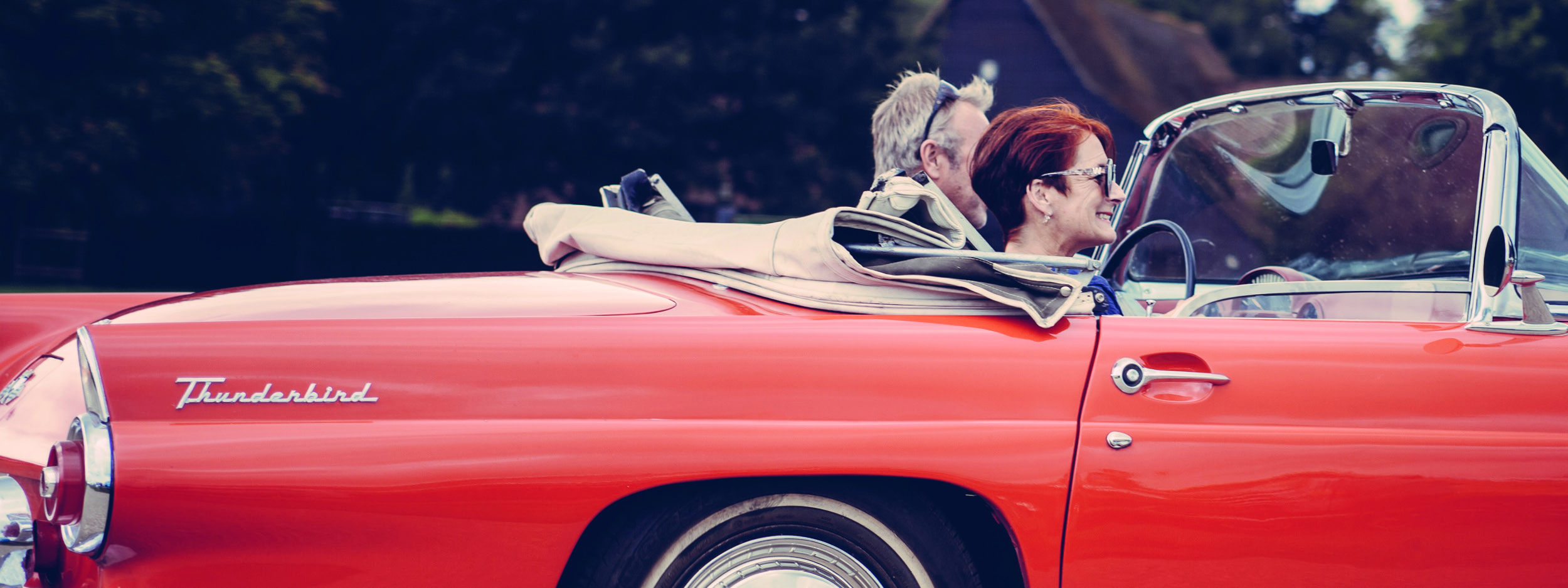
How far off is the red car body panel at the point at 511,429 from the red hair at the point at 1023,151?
2.37 ft

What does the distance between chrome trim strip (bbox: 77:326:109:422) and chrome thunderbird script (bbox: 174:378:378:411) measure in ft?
0.34

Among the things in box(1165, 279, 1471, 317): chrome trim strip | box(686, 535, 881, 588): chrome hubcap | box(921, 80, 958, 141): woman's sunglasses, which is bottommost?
box(686, 535, 881, 588): chrome hubcap

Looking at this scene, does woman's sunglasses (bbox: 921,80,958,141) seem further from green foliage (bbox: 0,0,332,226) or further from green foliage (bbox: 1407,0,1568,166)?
green foliage (bbox: 1407,0,1568,166)

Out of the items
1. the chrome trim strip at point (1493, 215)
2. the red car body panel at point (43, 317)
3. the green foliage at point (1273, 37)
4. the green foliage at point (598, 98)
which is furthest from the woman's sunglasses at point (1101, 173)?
the green foliage at point (1273, 37)

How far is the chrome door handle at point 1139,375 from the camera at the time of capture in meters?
1.84

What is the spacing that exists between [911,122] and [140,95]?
1452 cm

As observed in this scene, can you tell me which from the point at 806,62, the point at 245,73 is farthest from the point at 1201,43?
the point at 245,73

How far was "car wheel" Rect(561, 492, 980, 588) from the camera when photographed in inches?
70.3

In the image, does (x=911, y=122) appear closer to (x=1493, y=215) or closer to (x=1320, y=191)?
(x=1320, y=191)

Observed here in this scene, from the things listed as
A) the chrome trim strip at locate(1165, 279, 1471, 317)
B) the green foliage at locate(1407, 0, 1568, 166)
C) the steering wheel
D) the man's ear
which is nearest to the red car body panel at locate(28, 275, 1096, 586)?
the chrome trim strip at locate(1165, 279, 1471, 317)

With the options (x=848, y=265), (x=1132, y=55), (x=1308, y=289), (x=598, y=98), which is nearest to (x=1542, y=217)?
(x=1308, y=289)

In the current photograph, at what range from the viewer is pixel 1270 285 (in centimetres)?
243

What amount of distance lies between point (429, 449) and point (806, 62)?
1994cm

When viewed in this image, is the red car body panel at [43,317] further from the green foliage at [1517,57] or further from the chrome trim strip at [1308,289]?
the green foliage at [1517,57]
